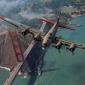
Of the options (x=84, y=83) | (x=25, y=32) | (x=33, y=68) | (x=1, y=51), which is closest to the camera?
(x=25, y=32)

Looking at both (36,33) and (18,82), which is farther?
(18,82)

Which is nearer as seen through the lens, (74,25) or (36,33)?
(36,33)

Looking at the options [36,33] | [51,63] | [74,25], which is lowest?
[74,25]

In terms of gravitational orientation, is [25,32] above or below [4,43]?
above

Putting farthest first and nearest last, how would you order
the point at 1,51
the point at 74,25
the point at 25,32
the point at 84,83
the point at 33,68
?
1. the point at 74,25
2. the point at 1,51
3. the point at 33,68
4. the point at 84,83
5. the point at 25,32

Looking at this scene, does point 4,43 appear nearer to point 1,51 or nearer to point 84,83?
point 1,51

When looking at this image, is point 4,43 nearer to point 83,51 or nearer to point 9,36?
point 9,36

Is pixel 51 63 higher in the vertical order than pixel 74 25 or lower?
higher

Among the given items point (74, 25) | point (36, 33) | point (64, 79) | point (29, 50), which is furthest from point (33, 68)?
point (74, 25)

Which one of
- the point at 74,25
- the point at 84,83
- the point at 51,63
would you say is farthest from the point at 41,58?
the point at 74,25
